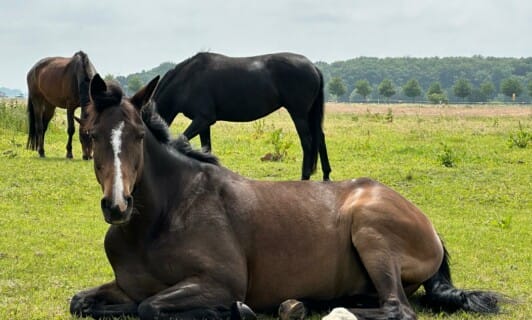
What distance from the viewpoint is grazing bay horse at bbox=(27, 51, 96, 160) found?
55.5ft

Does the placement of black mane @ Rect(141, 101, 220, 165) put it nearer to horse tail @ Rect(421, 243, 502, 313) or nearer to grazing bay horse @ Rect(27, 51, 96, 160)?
horse tail @ Rect(421, 243, 502, 313)

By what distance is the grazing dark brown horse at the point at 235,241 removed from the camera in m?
5.28

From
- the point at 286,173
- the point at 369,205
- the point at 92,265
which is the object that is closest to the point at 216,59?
the point at 286,173

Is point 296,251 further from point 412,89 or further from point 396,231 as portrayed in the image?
point 412,89

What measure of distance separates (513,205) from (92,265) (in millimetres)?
7450

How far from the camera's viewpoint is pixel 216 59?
1479 centimetres

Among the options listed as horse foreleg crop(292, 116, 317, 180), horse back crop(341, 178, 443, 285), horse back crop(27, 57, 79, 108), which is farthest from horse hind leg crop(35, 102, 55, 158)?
horse back crop(341, 178, 443, 285)

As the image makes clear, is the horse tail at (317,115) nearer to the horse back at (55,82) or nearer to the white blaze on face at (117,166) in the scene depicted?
the horse back at (55,82)

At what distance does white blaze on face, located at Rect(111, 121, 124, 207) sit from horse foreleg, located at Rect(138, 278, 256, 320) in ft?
3.01

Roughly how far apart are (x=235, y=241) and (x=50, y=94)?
530 inches

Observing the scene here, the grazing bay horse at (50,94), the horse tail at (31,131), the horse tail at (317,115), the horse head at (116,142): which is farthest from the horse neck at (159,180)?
the horse tail at (31,131)

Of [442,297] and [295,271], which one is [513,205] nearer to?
[442,297]

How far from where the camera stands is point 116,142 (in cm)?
504

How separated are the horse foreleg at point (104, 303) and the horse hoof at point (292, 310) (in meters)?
1.12
